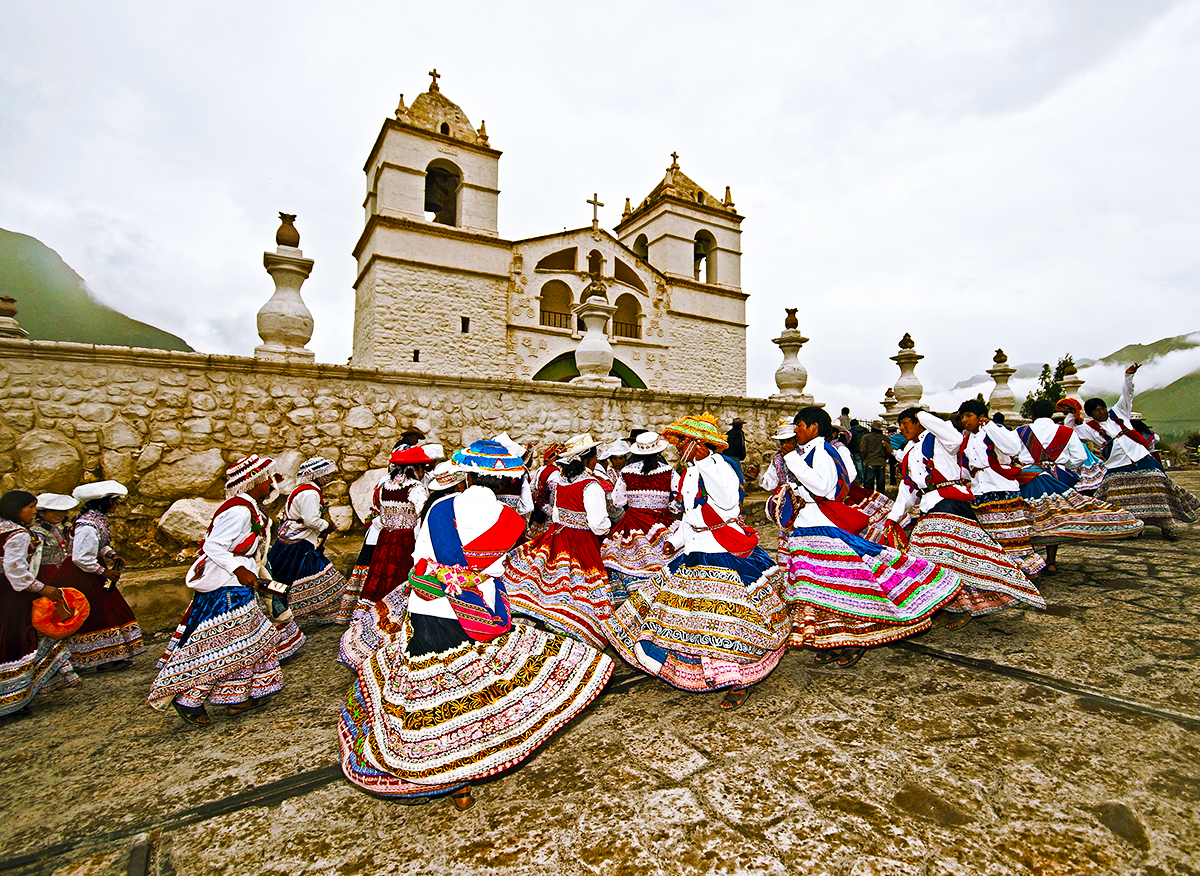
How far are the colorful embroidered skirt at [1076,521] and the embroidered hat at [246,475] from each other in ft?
23.0

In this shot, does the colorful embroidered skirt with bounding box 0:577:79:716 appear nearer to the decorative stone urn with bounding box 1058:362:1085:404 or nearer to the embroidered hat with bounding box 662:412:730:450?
the embroidered hat with bounding box 662:412:730:450

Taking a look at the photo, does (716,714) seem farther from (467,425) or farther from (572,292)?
(572,292)

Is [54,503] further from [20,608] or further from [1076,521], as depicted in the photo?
[1076,521]

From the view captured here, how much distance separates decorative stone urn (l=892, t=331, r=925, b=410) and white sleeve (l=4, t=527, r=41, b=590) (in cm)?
1244

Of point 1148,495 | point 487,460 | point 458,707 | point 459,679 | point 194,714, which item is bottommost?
point 194,714

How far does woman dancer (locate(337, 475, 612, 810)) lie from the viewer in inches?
90.8

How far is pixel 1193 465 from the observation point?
1689 cm

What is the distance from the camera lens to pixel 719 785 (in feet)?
7.84

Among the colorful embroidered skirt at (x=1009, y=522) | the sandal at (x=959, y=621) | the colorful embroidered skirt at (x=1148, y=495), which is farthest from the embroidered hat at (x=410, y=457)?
the colorful embroidered skirt at (x=1148, y=495)

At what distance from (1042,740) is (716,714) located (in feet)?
5.20

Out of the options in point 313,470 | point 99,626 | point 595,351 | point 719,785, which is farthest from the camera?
point 595,351

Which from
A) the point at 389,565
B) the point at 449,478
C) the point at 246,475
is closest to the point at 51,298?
the point at 389,565

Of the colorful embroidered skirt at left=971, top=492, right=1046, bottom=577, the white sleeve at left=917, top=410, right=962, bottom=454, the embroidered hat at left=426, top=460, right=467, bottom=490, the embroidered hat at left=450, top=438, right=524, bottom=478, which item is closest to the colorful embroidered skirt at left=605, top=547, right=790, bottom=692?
the embroidered hat at left=450, top=438, right=524, bottom=478

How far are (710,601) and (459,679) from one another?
1556 millimetres
